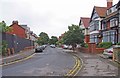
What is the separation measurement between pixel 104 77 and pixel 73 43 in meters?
40.3

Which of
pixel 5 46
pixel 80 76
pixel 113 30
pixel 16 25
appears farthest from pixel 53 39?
pixel 80 76

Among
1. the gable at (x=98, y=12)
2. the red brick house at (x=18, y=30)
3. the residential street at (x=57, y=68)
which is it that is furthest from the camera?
the red brick house at (x=18, y=30)

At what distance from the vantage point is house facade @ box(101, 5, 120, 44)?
4572cm

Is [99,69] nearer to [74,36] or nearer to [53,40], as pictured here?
[74,36]

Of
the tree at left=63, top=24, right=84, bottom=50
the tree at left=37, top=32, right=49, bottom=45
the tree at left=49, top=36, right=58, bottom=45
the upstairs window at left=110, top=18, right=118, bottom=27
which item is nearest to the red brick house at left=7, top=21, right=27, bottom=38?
the tree at left=63, top=24, right=84, bottom=50

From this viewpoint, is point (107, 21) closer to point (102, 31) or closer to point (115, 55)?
point (102, 31)

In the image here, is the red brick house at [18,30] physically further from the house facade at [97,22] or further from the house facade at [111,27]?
the house facade at [111,27]

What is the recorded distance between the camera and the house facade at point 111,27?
45719 mm

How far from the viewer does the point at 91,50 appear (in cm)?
4281

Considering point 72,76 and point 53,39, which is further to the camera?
point 53,39

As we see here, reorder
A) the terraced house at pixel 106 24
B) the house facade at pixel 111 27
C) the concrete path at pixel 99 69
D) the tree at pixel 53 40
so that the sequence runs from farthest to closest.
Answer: the tree at pixel 53 40 < the terraced house at pixel 106 24 < the house facade at pixel 111 27 < the concrete path at pixel 99 69

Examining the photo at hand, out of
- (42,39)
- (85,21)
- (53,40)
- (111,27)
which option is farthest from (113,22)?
(53,40)

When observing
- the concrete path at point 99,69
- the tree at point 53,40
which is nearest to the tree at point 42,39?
the tree at point 53,40

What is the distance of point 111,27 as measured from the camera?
159 ft
